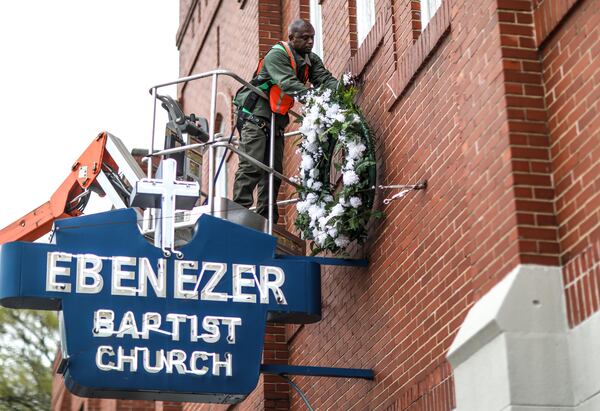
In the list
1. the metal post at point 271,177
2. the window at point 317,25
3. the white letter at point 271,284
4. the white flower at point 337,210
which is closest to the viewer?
the white letter at point 271,284

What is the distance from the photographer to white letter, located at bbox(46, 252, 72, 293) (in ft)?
35.7

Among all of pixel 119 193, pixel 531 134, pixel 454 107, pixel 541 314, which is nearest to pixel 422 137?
pixel 454 107

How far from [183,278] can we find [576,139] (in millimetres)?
3826

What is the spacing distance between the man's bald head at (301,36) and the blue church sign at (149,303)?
2.38 m

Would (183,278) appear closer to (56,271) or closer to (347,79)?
(56,271)

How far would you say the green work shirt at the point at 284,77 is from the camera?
1262 cm

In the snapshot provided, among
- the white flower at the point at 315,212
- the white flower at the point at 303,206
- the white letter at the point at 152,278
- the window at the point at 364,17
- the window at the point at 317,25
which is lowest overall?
the white letter at the point at 152,278

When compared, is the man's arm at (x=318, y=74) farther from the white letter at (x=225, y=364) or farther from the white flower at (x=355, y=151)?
the white letter at (x=225, y=364)

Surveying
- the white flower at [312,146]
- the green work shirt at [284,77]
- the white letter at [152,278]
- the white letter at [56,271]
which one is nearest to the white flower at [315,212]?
the white flower at [312,146]

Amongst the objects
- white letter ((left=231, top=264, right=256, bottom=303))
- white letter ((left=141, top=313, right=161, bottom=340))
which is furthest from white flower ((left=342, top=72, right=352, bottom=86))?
white letter ((left=141, top=313, right=161, bottom=340))

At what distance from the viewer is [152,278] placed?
Result: 36.3ft

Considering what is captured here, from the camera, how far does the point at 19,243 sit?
11.0 meters

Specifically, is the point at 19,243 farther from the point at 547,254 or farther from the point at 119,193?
the point at 547,254

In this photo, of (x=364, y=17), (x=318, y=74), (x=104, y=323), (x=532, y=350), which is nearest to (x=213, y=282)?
(x=104, y=323)
